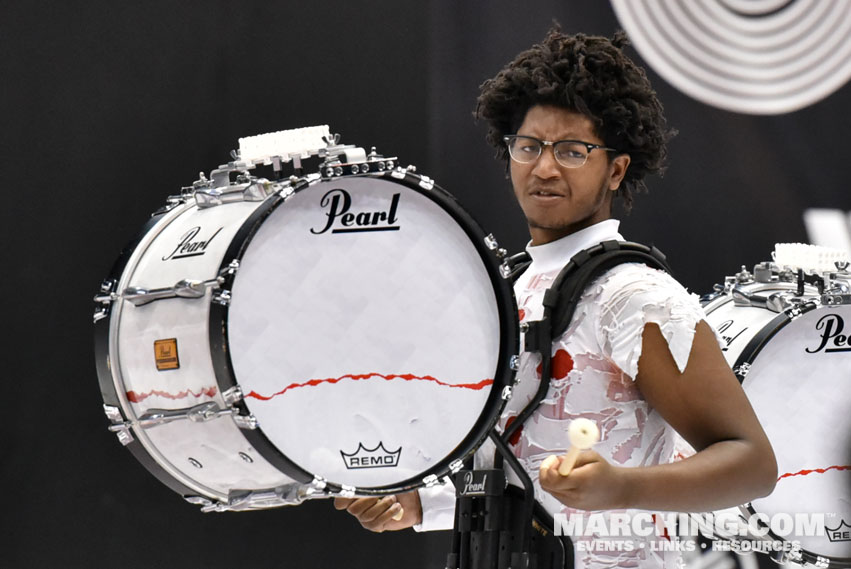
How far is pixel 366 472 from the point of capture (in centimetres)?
172

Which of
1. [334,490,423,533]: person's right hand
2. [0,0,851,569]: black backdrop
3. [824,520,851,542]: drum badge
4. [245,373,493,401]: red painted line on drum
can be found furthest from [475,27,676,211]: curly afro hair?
[824,520,851,542]: drum badge

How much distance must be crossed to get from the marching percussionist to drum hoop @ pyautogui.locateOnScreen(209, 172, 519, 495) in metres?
0.09

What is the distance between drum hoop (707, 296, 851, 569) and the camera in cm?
267

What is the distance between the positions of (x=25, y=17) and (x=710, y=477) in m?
2.12

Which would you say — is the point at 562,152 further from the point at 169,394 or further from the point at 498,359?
the point at 169,394

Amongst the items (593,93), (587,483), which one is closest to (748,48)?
(593,93)

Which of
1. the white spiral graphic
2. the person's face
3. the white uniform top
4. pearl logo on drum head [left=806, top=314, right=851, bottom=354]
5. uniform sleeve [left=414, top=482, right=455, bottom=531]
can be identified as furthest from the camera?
the white spiral graphic

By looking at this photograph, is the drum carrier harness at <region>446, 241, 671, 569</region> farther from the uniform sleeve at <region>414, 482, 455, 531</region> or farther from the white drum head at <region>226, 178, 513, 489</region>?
the uniform sleeve at <region>414, 482, 455, 531</region>

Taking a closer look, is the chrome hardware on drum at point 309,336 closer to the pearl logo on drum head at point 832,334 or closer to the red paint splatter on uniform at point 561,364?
the red paint splatter on uniform at point 561,364

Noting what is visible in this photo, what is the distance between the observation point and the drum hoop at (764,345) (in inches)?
105

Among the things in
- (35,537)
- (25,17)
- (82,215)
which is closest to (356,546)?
(35,537)

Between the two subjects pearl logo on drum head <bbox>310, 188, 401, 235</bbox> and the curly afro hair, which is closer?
pearl logo on drum head <bbox>310, 188, 401, 235</bbox>

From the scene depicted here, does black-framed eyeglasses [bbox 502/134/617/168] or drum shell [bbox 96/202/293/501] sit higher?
black-framed eyeglasses [bbox 502/134/617/168]

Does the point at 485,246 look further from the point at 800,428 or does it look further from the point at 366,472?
the point at 800,428
